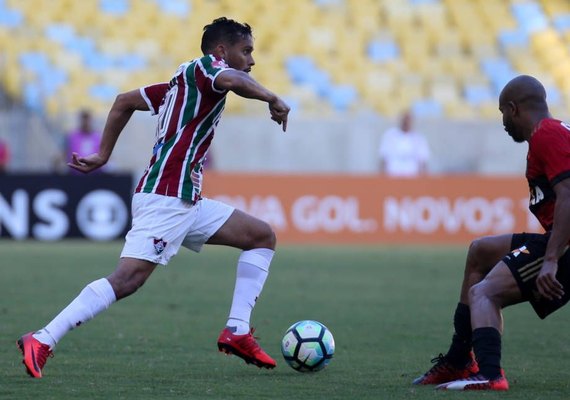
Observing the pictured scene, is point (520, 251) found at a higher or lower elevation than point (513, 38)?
lower

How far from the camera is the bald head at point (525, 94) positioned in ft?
19.9

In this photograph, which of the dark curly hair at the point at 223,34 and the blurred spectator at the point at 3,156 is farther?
the blurred spectator at the point at 3,156

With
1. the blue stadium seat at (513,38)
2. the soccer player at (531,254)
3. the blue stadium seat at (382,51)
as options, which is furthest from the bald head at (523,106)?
the blue stadium seat at (513,38)

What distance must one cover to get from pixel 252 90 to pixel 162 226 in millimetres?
1016

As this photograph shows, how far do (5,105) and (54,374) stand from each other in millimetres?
16269

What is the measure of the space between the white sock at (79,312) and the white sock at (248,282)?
868mm

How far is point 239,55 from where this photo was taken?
22.4ft

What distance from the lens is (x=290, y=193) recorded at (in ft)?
63.5

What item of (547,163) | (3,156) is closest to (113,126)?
(547,163)

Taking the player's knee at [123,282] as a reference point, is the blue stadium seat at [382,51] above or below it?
above

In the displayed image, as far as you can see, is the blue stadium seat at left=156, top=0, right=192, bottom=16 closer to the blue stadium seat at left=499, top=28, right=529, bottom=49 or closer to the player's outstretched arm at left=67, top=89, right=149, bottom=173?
the blue stadium seat at left=499, top=28, right=529, bottom=49

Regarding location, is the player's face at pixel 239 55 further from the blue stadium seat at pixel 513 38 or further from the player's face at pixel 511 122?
the blue stadium seat at pixel 513 38

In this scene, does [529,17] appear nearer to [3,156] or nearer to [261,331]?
[3,156]

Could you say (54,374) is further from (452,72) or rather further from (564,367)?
(452,72)
